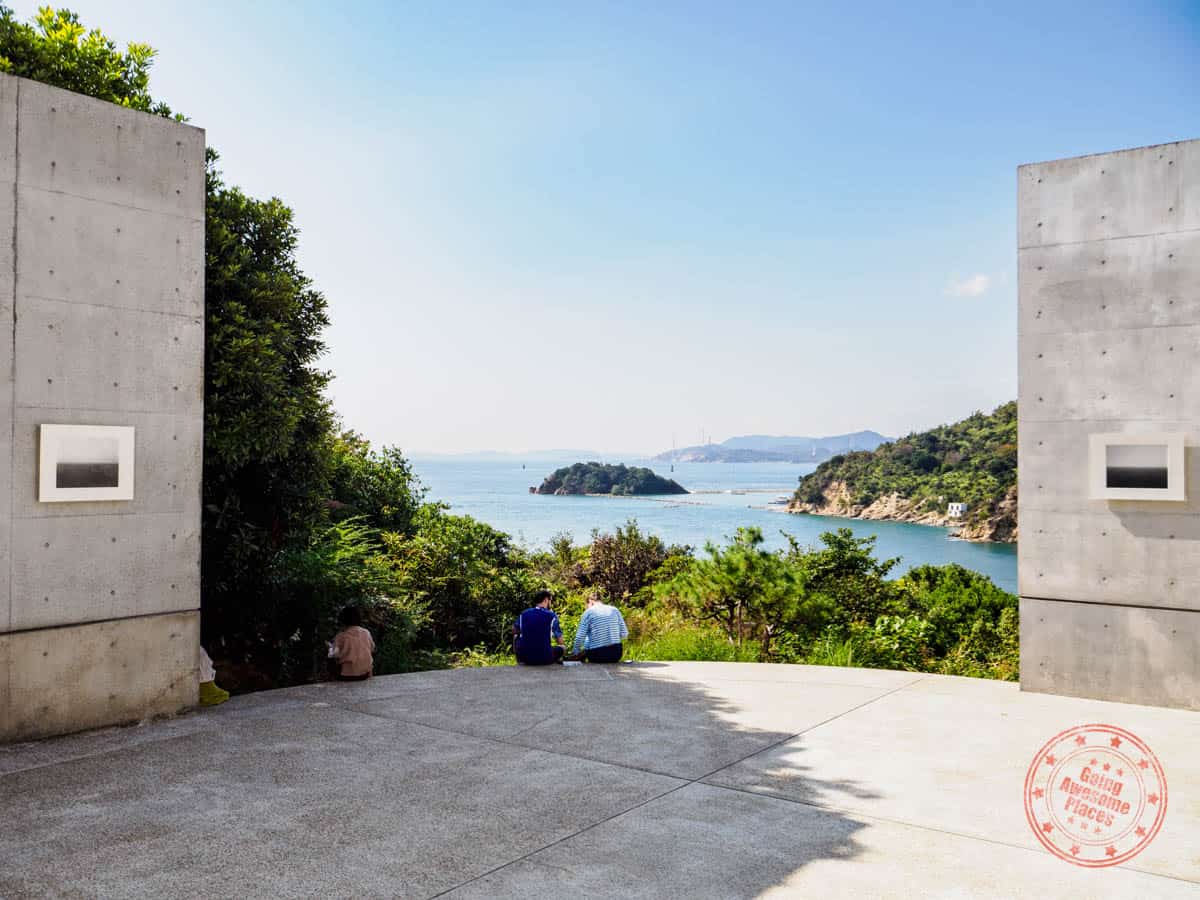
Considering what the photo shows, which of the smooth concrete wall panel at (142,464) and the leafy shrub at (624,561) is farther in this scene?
the leafy shrub at (624,561)

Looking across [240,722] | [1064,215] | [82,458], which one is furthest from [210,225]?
[1064,215]

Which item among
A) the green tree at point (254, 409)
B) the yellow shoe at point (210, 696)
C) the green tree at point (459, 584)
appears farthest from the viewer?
the green tree at point (459, 584)

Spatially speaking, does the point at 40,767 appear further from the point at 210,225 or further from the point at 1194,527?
the point at 1194,527

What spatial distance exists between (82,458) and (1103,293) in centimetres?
804

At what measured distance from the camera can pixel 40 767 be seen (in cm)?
564

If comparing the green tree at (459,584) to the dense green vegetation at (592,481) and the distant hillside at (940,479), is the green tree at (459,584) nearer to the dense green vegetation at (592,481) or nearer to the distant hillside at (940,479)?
the distant hillside at (940,479)

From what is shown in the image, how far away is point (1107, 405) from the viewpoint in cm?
751

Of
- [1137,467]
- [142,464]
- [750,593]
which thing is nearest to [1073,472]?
[1137,467]

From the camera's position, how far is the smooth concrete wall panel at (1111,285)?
721 centimetres

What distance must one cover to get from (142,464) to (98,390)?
624 millimetres

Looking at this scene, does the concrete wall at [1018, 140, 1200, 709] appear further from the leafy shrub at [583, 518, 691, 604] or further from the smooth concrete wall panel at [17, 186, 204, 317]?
the leafy shrub at [583, 518, 691, 604]

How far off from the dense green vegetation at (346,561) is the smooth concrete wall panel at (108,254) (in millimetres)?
1260

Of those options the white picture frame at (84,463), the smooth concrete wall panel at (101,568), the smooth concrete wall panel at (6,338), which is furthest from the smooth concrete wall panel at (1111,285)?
the smooth concrete wall panel at (6,338)

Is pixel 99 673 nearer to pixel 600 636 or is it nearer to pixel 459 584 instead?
pixel 600 636
